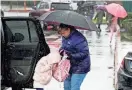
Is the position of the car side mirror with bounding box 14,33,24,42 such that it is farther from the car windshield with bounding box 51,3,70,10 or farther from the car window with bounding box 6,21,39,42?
the car windshield with bounding box 51,3,70,10

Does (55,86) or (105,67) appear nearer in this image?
(55,86)

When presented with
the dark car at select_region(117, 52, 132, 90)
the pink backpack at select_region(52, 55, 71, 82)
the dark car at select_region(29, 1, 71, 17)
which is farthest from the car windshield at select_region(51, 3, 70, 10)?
the pink backpack at select_region(52, 55, 71, 82)

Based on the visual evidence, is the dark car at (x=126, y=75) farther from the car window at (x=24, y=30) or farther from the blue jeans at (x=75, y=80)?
the car window at (x=24, y=30)

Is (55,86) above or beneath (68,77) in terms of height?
beneath

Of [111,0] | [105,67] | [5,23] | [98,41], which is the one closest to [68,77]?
[5,23]

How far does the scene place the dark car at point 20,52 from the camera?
641 centimetres

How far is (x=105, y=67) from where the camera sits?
1120cm

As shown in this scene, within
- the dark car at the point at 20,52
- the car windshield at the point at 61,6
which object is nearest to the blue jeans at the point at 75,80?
the dark car at the point at 20,52

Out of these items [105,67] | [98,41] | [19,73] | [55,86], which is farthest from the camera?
[98,41]

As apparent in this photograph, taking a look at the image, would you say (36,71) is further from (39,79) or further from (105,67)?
(105,67)

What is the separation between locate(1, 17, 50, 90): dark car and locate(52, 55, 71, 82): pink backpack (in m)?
0.57

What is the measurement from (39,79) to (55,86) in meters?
2.94

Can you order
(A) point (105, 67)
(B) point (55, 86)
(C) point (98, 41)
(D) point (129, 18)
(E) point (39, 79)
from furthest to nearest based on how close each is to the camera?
(D) point (129, 18) → (C) point (98, 41) → (A) point (105, 67) → (B) point (55, 86) → (E) point (39, 79)

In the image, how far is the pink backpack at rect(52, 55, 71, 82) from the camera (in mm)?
5926
